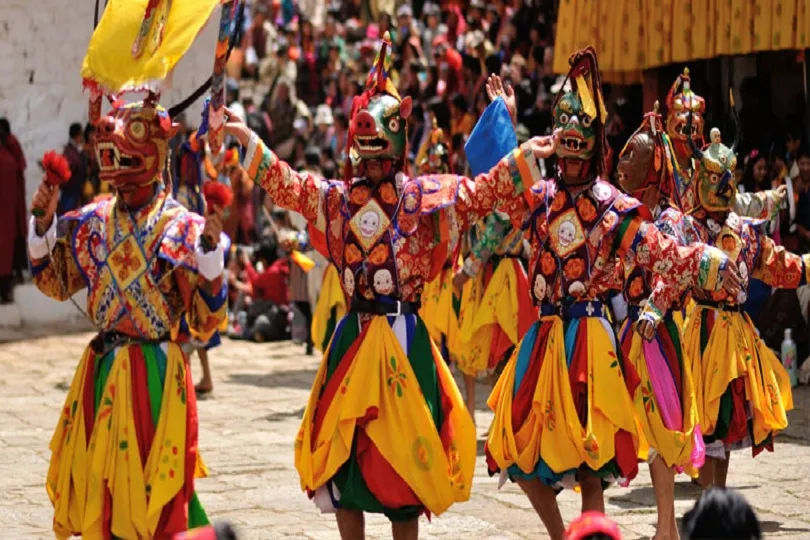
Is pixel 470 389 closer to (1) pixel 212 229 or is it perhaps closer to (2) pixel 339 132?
(1) pixel 212 229

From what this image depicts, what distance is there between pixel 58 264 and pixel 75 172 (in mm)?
11170

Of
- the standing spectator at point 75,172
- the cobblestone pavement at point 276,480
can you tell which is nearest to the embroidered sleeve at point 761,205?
the cobblestone pavement at point 276,480

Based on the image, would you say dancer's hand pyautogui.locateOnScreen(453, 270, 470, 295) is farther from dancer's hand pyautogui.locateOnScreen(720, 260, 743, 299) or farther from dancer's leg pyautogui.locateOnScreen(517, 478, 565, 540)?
dancer's leg pyautogui.locateOnScreen(517, 478, 565, 540)

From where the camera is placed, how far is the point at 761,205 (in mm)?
9680

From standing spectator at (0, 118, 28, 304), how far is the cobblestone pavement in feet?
10.0

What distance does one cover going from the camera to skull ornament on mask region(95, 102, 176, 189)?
7.02 m

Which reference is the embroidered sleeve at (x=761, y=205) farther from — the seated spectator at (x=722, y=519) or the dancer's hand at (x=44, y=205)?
the seated spectator at (x=722, y=519)

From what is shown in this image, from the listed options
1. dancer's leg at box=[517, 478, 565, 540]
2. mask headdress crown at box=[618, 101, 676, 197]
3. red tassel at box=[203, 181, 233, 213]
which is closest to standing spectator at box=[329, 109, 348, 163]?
mask headdress crown at box=[618, 101, 676, 197]

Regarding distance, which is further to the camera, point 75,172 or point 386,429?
point 75,172

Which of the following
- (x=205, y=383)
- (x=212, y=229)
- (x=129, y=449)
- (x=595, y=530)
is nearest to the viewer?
(x=595, y=530)

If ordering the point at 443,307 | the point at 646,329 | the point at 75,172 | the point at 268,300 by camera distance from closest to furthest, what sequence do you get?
the point at 646,329
the point at 443,307
the point at 268,300
the point at 75,172

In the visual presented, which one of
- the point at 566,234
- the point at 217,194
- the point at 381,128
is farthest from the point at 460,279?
the point at 217,194

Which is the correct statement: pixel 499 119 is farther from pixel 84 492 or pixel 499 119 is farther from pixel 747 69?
pixel 747 69

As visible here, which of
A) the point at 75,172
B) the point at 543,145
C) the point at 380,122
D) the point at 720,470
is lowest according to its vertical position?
the point at 720,470
